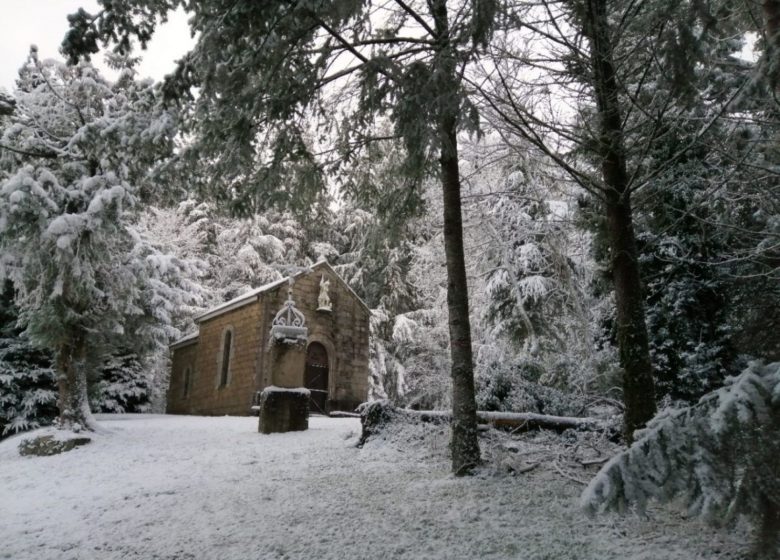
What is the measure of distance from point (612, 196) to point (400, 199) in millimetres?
3298

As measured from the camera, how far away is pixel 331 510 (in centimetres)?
445

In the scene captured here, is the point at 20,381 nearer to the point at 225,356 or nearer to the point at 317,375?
the point at 225,356

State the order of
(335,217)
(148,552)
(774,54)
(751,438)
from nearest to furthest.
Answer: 1. (751,438)
2. (774,54)
3. (148,552)
4. (335,217)

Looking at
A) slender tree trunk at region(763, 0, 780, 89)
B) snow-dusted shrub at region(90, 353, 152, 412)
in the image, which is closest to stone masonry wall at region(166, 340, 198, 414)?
snow-dusted shrub at region(90, 353, 152, 412)

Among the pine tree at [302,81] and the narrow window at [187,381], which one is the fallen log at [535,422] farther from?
the narrow window at [187,381]

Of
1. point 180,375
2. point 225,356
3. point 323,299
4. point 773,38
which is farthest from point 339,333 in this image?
point 773,38

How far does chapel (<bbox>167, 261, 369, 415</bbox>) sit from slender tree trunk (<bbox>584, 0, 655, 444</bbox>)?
40.0 feet

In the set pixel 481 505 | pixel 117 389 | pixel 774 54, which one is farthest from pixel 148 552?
pixel 117 389

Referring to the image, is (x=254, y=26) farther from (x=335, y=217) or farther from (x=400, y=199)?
(x=335, y=217)

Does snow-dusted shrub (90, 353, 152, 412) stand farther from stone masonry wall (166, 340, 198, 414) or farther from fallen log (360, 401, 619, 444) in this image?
fallen log (360, 401, 619, 444)

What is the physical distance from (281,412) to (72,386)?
14.6 feet

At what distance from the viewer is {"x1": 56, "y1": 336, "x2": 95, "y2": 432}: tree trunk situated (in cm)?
992

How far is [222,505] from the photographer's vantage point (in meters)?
4.80

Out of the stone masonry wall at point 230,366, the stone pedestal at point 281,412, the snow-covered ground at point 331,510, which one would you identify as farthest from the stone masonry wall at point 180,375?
the snow-covered ground at point 331,510
